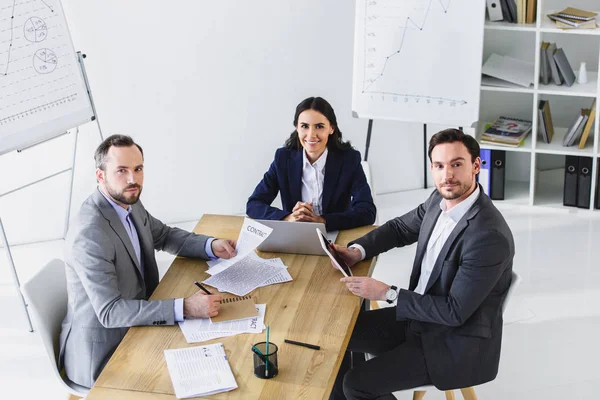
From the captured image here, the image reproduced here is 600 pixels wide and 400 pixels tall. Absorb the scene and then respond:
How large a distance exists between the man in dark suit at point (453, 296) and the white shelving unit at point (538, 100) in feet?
7.92

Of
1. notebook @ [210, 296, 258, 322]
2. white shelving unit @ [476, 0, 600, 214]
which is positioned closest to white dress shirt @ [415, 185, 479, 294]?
notebook @ [210, 296, 258, 322]

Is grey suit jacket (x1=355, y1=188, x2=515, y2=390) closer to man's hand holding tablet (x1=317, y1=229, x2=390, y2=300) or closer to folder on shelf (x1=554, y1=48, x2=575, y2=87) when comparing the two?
man's hand holding tablet (x1=317, y1=229, x2=390, y2=300)

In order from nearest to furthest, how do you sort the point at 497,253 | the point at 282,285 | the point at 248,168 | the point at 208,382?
1. the point at 208,382
2. the point at 497,253
3. the point at 282,285
4. the point at 248,168

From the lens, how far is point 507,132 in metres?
5.58

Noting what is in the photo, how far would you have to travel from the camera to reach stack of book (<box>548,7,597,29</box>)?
16.9 ft

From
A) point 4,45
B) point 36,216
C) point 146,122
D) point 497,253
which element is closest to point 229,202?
point 146,122

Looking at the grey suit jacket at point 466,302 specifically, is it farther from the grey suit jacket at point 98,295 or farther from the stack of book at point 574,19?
the stack of book at point 574,19

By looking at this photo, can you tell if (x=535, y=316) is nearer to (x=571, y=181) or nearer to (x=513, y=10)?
(x=571, y=181)

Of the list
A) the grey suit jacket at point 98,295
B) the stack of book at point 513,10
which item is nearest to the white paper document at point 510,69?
the stack of book at point 513,10

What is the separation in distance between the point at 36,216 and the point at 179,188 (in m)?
0.89

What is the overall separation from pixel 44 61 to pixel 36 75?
0.09m

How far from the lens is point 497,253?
295 cm

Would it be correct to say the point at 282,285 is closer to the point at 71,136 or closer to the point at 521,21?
the point at 71,136

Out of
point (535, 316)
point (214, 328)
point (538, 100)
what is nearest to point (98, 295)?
point (214, 328)
